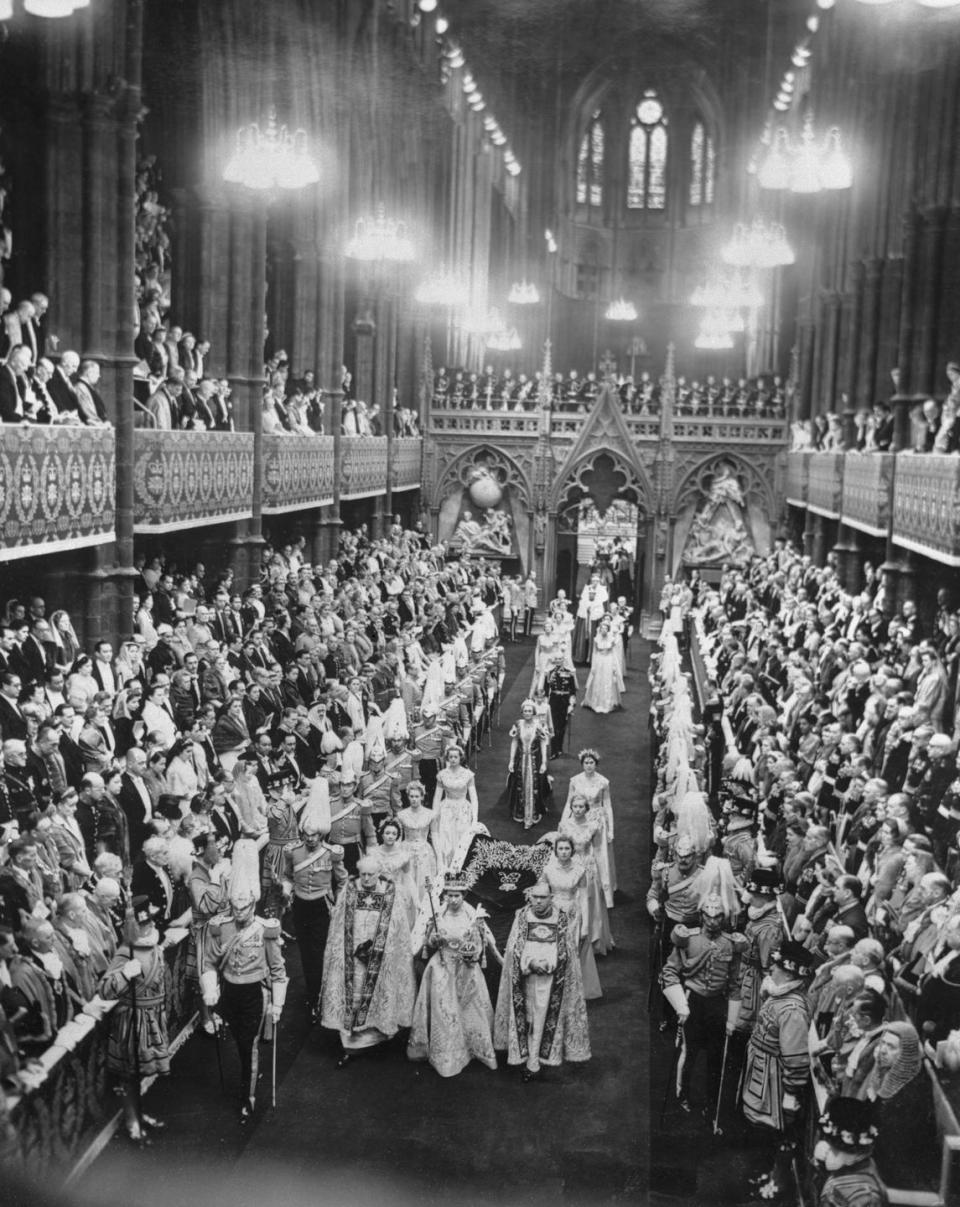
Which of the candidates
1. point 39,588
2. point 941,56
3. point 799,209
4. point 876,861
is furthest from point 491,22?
point 876,861

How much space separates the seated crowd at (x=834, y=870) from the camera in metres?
8.16

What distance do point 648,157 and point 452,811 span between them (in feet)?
134

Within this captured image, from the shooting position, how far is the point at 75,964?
29.6 ft

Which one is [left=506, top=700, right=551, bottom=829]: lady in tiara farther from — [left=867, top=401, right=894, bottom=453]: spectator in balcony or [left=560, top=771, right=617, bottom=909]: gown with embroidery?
[left=867, top=401, right=894, bottom=453]: spectator in balcony

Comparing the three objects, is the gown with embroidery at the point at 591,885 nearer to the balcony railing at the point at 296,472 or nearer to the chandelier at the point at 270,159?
the chandelier at the point at 270,159

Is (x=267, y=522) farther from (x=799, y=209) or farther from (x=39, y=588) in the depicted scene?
(x=799, y=209)

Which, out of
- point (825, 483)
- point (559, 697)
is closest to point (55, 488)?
point (559, 697)

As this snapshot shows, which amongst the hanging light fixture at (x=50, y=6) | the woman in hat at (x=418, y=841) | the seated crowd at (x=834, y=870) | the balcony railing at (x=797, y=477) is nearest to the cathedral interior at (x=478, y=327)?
the hanging light fixture at (x=50, y=6)

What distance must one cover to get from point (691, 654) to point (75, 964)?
69.9 feet

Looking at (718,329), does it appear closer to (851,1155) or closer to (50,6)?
(50,6)

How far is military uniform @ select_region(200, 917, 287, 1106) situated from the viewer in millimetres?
9469

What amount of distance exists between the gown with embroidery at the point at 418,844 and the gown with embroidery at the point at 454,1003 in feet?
6.00

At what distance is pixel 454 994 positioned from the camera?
34.1 feet

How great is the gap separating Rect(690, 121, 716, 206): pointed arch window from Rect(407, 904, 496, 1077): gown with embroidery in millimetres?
43349
